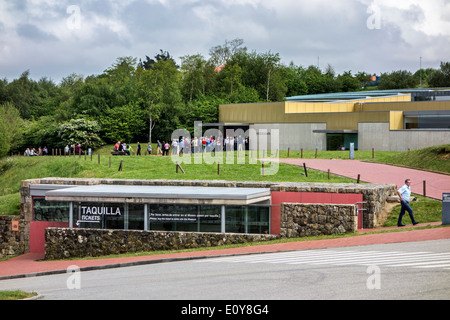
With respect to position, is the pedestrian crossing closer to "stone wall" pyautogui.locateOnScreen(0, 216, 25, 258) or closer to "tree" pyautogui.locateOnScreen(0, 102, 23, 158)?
"stone wall" pyautogui.locateOnScreen(0, 216, 25, 258)

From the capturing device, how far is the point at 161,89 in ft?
242

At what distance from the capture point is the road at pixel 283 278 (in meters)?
13.5

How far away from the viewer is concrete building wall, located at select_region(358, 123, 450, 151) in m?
52.9

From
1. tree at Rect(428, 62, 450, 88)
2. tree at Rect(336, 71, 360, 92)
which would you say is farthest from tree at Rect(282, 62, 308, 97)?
tree at Rect(428, 62, 450, 88)

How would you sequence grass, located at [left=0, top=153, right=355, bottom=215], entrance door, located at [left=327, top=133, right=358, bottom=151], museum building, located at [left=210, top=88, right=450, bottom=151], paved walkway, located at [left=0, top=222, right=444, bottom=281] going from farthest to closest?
entrance door, located at [left=327, top=133, right=358, bottom=151]
museum building, located at [left=210, top=88, right=450, bottom=151]
grass, located at [left=0, top=153, right=355, bottom=215]
paved walkway, located at [left=0, top=222, right=444, bottom=281]

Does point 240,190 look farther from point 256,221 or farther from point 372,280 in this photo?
point 372,280

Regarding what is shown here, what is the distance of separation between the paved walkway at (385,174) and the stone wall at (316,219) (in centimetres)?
716

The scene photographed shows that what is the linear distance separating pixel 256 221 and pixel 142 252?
4711 mm

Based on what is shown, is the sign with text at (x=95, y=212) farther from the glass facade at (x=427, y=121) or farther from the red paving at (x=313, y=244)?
the glass facade at (x=427, y=121)

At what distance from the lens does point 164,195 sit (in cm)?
A: 2567

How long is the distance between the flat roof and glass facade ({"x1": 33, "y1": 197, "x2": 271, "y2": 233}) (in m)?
0.26

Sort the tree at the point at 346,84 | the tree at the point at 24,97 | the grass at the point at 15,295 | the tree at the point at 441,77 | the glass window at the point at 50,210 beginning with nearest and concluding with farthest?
1. the grass at the point at 15,295
2. the glass window at the point at 50,210
3. the tree at the point at 24,97
4. the tree at the point at 346,84
5. the tree at the point at 441,77

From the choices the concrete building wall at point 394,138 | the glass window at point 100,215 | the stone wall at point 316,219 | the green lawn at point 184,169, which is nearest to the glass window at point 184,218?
the glass window at point 100,215
